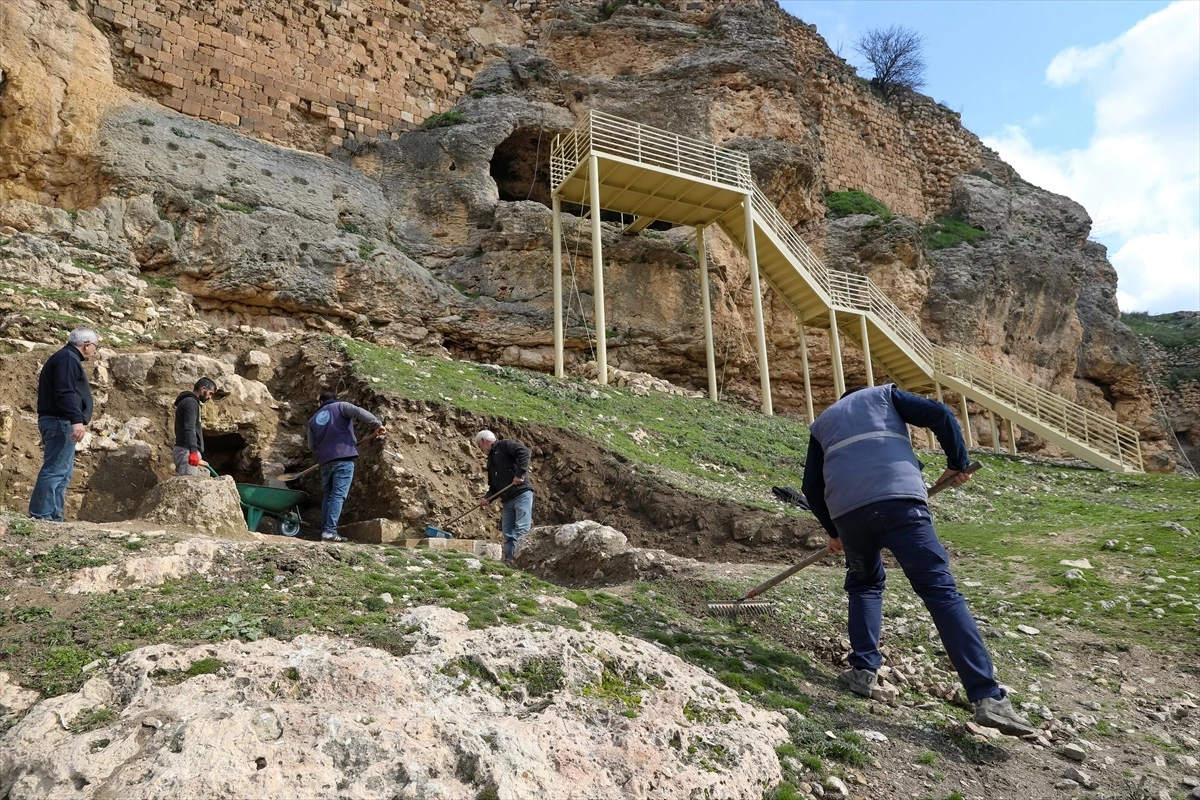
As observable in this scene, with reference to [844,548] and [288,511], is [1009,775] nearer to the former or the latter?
[844,548]

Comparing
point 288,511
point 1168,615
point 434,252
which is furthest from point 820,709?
point 434,252

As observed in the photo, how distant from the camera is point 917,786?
3643 mm

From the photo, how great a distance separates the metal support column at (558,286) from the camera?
16.3 metres

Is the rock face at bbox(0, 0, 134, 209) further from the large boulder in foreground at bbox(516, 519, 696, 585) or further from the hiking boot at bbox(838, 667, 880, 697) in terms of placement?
the hiking boot at bbox(838, 667, 880, 697)

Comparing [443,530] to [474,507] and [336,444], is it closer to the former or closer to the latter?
[474,507]

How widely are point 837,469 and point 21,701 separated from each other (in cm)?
400

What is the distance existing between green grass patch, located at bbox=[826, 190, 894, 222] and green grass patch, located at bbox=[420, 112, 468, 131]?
11.8 metres

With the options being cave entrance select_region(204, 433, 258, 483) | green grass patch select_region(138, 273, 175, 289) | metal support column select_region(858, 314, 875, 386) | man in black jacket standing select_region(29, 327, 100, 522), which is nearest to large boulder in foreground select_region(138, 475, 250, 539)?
man in black jacket standing select_region(29, 327, 100, 522)

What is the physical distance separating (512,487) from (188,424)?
3179mm

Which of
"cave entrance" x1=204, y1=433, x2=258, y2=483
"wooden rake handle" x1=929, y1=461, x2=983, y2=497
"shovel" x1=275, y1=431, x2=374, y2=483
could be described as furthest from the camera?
"cave entrance" x1=204, y1=433, x2=258, y2=483

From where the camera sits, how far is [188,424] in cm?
812

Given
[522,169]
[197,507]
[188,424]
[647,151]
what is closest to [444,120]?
[522,169]

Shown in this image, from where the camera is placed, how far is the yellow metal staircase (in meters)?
17.6

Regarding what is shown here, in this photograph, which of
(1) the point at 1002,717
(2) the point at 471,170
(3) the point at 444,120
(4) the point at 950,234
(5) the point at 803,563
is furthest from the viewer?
(4) the point at 950,234
